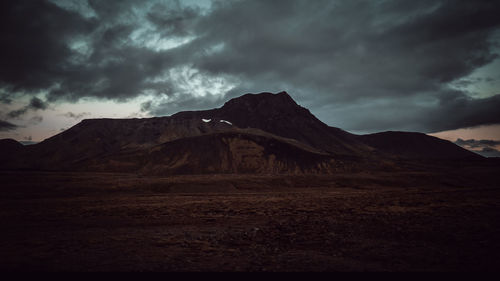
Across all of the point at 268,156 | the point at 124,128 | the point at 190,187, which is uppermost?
the point at 124,128

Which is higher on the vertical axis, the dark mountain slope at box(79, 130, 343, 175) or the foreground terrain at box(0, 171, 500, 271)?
the dark mountain slope at box(79, 130, 343, 175)

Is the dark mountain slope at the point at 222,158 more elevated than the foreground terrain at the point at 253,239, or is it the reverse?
the dark mountain slope at the point at 222,158

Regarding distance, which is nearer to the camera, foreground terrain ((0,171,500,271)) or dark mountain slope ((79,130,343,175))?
foreground terrain ((0,171,500,271))

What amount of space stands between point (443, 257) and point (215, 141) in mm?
110776

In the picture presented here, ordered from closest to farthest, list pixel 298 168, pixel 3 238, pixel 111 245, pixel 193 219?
pixel 111 245 < pixel 3 238 < pixel 193 219 < pixel 298 168

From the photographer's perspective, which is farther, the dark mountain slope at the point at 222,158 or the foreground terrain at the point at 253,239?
the dark mountain slope at the point at 222,158

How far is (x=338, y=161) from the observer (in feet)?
327

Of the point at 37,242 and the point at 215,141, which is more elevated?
the point at 215,141

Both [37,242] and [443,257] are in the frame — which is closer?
[443,257]

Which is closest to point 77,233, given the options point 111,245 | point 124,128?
point 111,245

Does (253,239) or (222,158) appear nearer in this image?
(253,239)

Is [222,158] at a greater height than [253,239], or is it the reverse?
[222,158]

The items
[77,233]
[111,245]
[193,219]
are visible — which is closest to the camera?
[111,245]

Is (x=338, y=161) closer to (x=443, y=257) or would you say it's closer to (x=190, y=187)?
(x=190, y=187)
